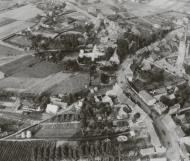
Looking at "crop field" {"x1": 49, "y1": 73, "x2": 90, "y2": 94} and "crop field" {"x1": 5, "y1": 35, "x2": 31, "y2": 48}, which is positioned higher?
"crop field" {"x1": 49, "y1": 73, "x2": 90, "y2": 94}

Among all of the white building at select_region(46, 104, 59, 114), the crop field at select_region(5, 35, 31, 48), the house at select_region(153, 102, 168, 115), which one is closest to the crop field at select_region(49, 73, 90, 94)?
the white building at select_region(46, 104, 59, 114)

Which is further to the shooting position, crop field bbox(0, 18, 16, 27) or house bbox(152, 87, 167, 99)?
crop field bbox(0, 18, 16, 27)

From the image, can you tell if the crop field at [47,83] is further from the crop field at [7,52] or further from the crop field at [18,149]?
the crop field at [7,52]

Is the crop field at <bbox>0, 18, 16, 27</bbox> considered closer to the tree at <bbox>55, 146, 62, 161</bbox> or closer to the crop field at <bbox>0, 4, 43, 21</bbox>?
the crop field at <bbox>0, 4, 43, 21</bbox>

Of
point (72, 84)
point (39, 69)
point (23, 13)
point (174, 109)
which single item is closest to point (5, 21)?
point (23, 13)

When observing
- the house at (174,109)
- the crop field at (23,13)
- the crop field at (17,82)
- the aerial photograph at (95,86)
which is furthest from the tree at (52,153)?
the crop field at (23,13)

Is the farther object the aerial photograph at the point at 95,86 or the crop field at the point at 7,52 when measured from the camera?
the crop field at the point at 7,52

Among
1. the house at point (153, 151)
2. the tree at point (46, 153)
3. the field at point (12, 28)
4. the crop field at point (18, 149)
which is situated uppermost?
the house at point (153, 151)
